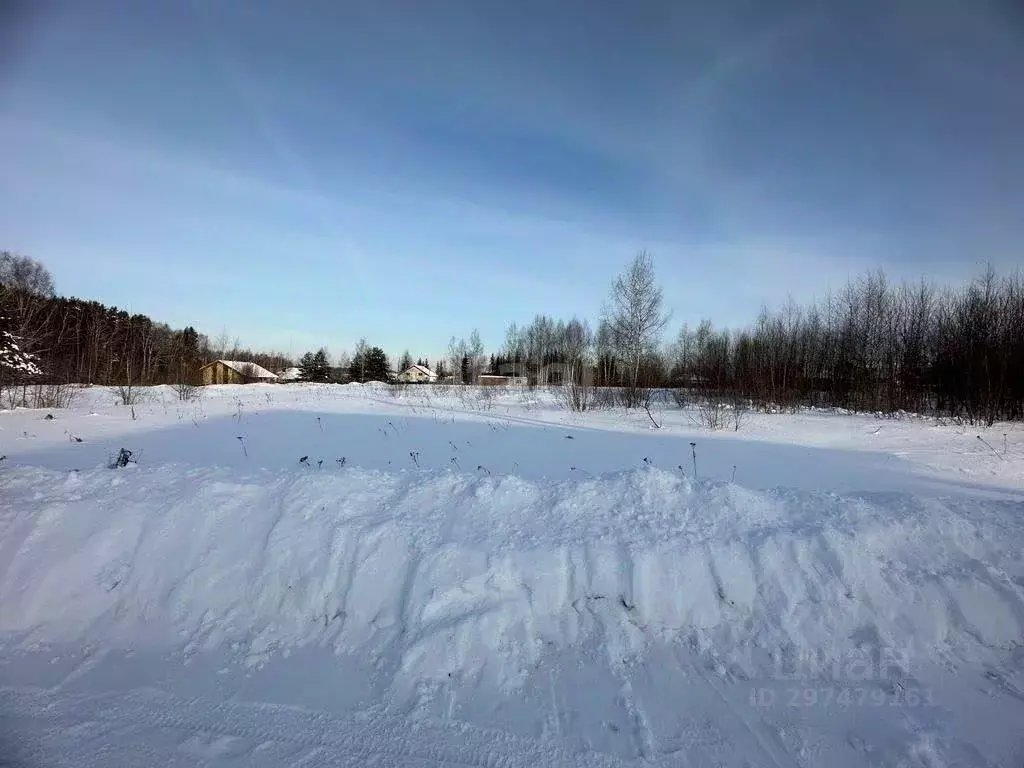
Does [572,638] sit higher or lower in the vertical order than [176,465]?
lower

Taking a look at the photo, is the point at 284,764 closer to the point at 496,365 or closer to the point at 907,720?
the point at 907,720

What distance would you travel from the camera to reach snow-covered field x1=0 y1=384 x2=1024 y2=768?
2.75m

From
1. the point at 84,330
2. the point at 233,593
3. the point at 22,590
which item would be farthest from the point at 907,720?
the point at 84,330

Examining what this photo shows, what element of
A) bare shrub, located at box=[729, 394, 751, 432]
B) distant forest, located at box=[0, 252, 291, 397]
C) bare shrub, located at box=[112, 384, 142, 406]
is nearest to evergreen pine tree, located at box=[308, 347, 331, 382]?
distant forest, located at box=[0, 252, 291, 397]

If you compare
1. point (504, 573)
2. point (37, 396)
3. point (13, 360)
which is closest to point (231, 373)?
point (13, 360)

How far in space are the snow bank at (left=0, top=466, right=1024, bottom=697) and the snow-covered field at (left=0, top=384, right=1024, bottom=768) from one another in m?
0.02

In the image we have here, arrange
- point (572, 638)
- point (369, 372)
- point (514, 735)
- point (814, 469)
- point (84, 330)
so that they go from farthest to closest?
point (369, 372), point (84, 330), point (814, 469), point (572, 638), point (514, 735)

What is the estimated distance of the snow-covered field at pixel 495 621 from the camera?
2.75m

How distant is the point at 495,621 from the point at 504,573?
401 millimetres

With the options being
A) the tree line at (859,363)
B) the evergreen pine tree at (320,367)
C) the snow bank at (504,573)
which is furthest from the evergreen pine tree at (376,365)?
the snow bank at (504,573)

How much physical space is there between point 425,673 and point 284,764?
0.94 metres

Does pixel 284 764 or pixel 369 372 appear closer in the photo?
pixel 284 764

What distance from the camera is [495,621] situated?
3545 mm

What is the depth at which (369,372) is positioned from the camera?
71688mm
